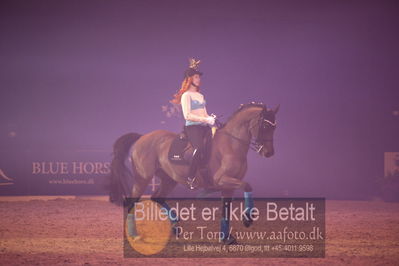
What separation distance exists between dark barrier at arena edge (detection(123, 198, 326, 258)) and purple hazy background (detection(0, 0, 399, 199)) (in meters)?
3.07

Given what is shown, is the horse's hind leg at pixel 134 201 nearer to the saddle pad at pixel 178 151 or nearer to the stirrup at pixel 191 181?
the saddle pad at pixel 178 151

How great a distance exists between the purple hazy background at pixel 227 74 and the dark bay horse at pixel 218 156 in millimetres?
5840

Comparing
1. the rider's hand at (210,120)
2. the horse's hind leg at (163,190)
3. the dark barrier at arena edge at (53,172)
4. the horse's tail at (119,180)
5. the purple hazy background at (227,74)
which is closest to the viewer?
the rider's hand at (210,120)

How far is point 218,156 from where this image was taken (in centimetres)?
675

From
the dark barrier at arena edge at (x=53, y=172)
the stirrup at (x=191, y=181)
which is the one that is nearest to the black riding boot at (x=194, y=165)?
the stirrup at (x=191, y=181)

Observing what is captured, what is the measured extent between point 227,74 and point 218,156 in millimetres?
7204

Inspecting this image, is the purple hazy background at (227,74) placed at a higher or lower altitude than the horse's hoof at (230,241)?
higher

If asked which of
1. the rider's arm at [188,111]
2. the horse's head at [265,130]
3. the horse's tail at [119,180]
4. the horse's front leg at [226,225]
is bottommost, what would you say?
the horse's front leg at [226,225]

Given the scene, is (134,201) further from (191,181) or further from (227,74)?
(227,74)

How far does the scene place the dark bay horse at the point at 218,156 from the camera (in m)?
6.50

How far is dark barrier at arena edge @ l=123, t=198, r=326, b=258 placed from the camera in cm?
613

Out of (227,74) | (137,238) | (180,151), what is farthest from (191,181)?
(227,74)

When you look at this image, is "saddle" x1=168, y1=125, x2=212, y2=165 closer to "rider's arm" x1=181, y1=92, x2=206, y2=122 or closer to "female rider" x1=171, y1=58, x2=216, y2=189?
"female rider" x1=171, y1=58, x2=216, y2=189

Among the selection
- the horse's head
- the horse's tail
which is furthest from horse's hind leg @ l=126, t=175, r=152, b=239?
the horse's head
